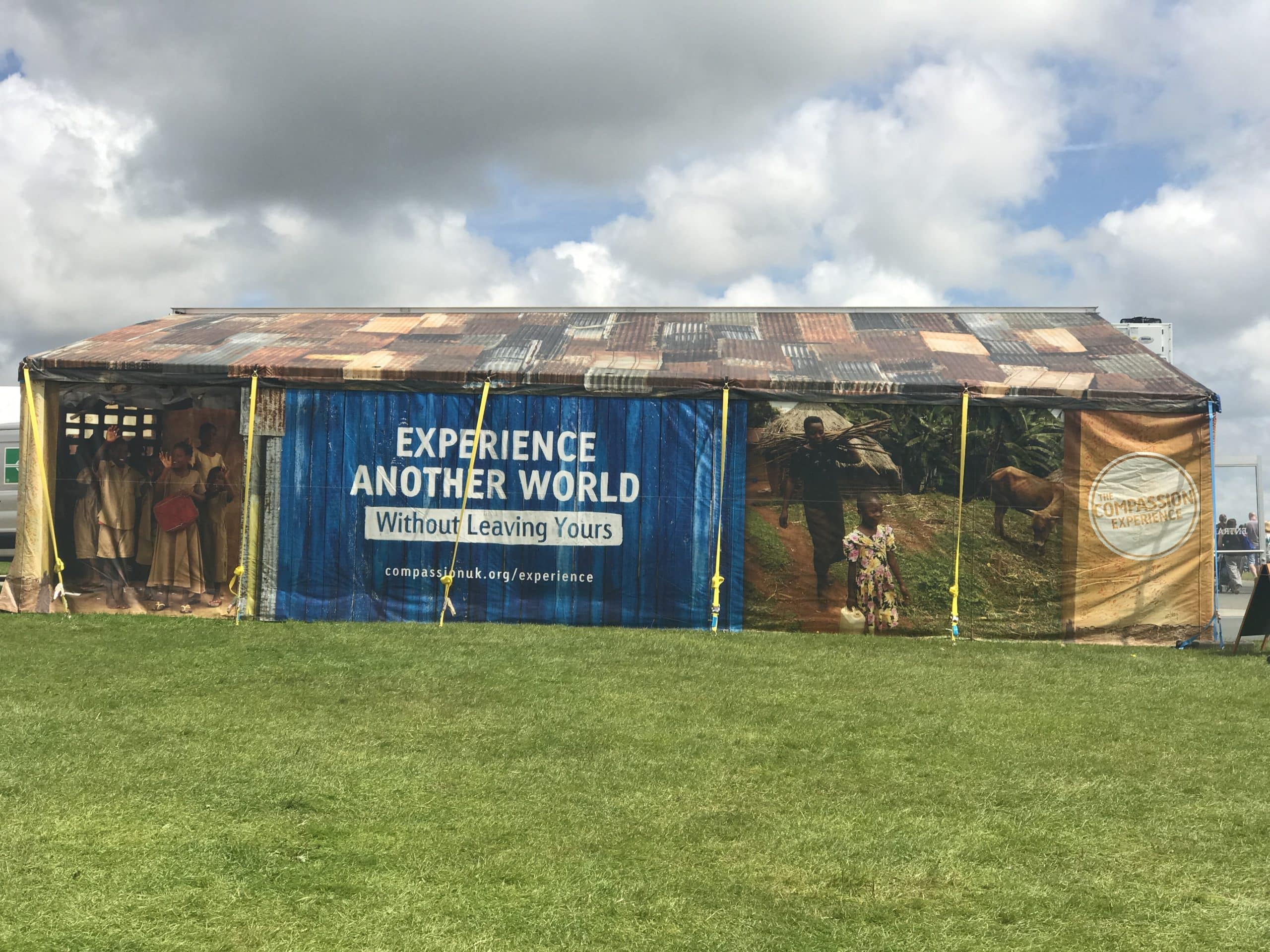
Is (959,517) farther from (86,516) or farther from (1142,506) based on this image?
(86,516)

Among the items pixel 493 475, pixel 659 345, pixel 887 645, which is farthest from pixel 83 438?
pixel 887 645

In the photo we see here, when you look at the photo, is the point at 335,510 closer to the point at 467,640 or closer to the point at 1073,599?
the point at 467,640

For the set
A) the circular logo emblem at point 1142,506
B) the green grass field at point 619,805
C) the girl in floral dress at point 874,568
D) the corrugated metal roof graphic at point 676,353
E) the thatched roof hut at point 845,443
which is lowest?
the green grass field at point 619,805

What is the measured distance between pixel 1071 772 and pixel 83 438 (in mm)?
10295

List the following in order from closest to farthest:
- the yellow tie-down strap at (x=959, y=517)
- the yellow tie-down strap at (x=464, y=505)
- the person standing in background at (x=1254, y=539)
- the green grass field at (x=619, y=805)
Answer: the green grass field at (x=619, y=805)
the yellow tie-down strap at (x=959, y=517)
the yellow tie-down strap at (x=464, y=505)
the person standing in background at (x=1254, y=539)

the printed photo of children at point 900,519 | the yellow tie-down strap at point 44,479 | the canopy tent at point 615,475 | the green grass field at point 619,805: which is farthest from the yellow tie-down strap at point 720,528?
the yellow tie-down strap at point 44,479

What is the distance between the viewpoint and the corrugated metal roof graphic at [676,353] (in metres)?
10.9

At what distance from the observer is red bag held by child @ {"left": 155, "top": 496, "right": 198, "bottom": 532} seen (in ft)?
36.8

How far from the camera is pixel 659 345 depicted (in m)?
12.3

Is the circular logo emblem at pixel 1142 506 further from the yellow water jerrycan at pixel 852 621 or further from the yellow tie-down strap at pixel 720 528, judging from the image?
the yellow tie-down strap at pixel 720 528

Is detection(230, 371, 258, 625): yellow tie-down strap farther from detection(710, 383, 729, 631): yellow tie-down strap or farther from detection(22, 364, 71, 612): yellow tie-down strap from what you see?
detection(710, 383, 729, 631): yellow tie-down strap

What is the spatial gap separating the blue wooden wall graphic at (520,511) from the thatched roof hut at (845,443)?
1.15ft

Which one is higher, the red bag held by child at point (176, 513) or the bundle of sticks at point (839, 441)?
the bundle of sticks at point (839, 441)

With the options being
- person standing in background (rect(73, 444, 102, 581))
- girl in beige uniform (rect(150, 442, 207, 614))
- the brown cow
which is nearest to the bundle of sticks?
the brown cow
